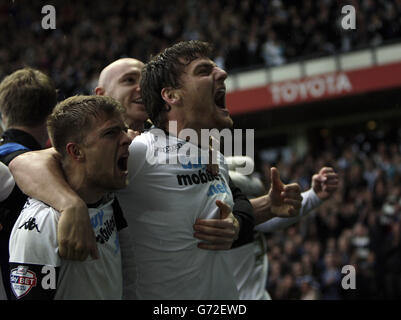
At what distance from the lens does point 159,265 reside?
8.92ft

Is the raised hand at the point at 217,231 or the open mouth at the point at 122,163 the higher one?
the open mouth at the point at 122,163

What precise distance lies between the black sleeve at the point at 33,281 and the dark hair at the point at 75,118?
1.62 feet

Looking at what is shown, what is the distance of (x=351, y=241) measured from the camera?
9883 millimetres

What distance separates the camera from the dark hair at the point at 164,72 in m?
2.93

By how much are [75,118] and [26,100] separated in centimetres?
73

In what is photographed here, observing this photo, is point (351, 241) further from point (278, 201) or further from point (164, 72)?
point (164, 72)

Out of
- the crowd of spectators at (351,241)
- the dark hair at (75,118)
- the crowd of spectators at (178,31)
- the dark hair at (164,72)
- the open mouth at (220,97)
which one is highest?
the crowd of spectators at (178,31)

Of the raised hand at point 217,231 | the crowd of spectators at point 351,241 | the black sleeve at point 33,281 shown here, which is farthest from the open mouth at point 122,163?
the crowd of spectators at point 351,241

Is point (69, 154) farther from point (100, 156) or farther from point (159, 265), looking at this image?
point (159, 265)

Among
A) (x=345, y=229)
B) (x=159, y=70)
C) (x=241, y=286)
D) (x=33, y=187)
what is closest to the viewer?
(x=33, y=187)

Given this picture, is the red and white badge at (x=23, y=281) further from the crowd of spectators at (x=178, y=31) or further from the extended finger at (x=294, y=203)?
the crowd of spectators at (x=178, y=31)

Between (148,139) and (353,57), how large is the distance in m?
12.6

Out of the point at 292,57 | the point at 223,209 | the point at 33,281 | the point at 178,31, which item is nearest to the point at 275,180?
the point at 223,209
